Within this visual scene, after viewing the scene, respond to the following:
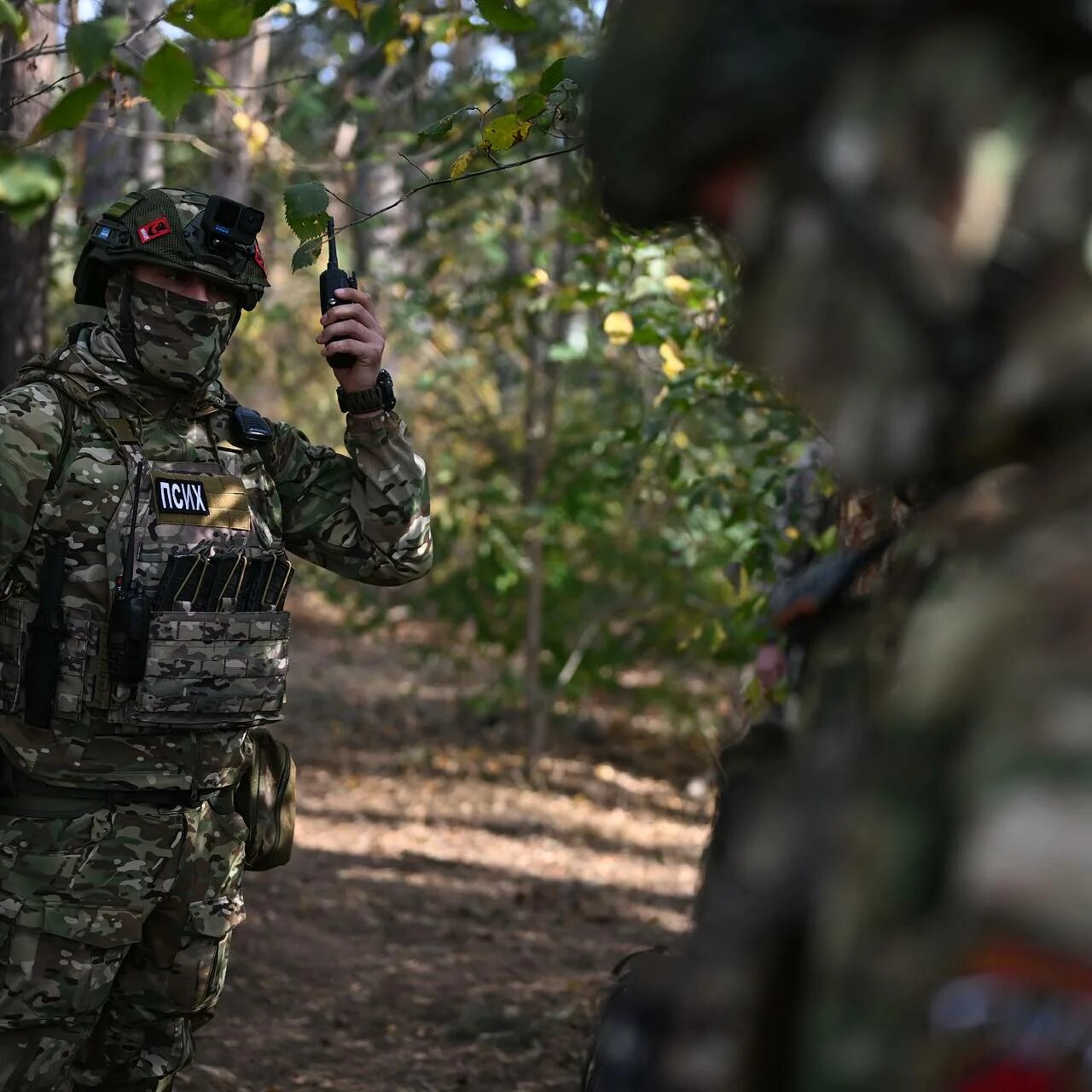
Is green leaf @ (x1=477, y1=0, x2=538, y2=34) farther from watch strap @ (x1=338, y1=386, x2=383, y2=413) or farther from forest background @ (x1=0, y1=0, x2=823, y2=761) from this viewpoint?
forest background @ (x1=0, y1=0, x2=823, y2=761)

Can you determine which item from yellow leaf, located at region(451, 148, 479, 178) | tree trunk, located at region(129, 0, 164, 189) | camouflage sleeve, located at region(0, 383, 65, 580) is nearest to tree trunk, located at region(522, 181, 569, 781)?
tree trunk, located at region(129, 0, 164, 189)

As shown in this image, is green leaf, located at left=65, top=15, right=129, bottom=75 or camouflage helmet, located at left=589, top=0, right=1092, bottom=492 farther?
green leaf, located at left=65, top=15, right=129, bottom=75

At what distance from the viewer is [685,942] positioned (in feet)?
3.40

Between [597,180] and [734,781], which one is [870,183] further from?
[734,781]

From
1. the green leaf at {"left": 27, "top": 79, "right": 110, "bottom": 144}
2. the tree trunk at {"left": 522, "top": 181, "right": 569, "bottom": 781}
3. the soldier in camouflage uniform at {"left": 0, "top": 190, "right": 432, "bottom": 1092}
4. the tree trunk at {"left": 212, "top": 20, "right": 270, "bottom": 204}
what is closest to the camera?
the green leaf at {"left": 27, "top": 79, "right": 110, "bottom": 144}

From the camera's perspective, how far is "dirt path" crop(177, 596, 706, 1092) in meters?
4.27

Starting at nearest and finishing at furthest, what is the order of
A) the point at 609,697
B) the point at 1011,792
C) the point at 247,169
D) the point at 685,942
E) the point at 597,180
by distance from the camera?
the point at 1011,792 < the point at 685,942 < the point at 597,180 < the point at 247,169 < the point at 609,697

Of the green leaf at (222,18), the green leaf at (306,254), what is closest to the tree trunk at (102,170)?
the green leaf at (306,254)

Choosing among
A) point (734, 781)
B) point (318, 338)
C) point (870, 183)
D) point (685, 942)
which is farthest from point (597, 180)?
point (318, 338)

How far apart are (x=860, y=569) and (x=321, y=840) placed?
5.90 meters

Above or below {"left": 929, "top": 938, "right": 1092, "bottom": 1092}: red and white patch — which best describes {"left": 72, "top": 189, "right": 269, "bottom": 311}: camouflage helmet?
above

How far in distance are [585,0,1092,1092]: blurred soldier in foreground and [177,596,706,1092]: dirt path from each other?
3.33 meters

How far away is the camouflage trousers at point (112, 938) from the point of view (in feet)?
8.76

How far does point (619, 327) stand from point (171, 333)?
196 cm
